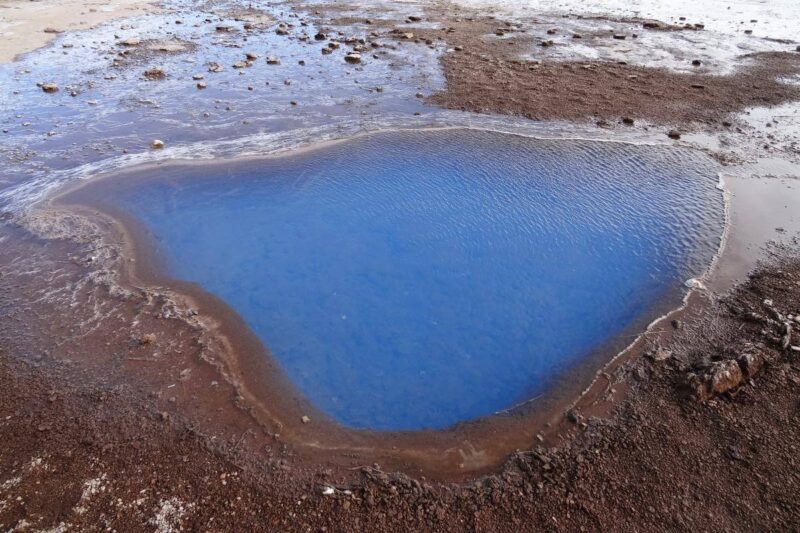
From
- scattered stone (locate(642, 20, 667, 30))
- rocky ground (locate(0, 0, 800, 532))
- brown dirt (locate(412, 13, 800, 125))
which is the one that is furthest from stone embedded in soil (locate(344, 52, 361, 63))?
scattered stone (locate(642, 20, 667, 30))

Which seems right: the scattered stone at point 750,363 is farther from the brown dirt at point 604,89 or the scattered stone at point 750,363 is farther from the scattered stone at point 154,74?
the scattered stone at point 154,74

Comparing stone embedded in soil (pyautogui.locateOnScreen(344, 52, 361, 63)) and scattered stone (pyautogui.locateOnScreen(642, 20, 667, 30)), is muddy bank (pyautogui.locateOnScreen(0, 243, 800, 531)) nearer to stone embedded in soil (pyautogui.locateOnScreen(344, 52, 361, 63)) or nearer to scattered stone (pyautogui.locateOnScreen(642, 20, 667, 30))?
stone embedded in soil (pyautogui.locateOnScreen(344, 52, 361, 63))

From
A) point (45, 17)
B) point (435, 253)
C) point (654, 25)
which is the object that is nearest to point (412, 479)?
point (435, 253)

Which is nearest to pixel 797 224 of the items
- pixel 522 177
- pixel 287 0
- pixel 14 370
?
pixel 522 177

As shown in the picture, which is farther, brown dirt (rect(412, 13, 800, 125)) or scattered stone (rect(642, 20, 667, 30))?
scattered stone (rect(642, 20, 667, 30))

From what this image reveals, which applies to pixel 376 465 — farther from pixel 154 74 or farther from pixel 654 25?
pixel 654 25

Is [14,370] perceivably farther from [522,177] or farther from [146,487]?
[522,177]

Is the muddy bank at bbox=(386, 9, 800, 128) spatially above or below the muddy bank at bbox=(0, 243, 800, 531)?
above
